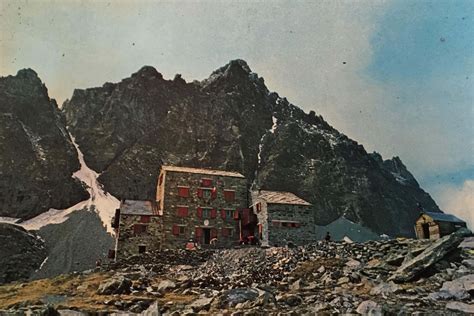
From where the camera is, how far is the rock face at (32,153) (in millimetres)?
100250

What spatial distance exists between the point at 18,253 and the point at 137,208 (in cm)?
3997

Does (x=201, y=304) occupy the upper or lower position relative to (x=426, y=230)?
lower

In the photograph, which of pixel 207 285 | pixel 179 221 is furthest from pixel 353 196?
pixel 207 285

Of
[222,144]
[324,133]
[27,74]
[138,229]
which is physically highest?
[27,74]

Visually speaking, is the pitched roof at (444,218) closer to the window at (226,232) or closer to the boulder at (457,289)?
the window at (226,232)

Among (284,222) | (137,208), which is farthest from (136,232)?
(284,222)

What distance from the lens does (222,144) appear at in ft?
427

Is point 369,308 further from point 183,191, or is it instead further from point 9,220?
point 9,220

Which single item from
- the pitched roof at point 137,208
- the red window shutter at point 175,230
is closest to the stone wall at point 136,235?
the pitched roof at point 137,208

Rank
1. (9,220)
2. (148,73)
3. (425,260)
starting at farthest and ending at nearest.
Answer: (148,73) → (9,220) → (425,260)

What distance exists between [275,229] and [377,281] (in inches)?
960

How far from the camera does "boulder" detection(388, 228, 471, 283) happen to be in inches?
1072

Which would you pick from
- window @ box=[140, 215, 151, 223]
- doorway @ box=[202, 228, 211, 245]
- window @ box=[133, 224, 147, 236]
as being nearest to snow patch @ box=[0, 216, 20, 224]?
window @ box=[133, 224, 147, 236]

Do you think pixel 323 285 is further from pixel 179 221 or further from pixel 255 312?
pixel 179 221
